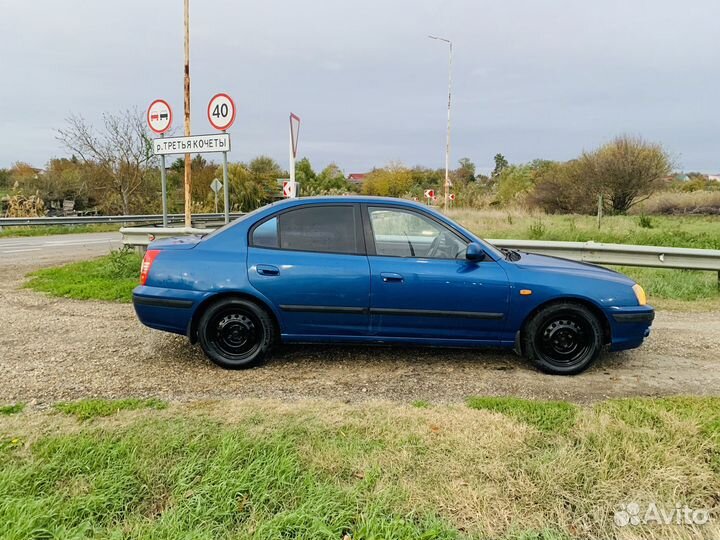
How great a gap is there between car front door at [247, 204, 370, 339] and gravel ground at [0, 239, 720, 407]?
0.46m

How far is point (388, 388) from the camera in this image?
3.93m

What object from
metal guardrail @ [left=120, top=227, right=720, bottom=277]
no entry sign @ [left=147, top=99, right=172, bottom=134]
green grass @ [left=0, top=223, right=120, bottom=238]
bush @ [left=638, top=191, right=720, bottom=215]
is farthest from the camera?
bush @ [left=638, top=191, right=720, bottom=215]

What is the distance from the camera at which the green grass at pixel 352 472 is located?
223 centimetres

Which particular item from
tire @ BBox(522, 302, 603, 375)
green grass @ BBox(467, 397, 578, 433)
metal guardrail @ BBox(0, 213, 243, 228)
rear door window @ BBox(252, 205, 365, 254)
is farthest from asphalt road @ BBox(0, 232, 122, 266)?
green grass @ BBox(467, 397, 578, 433)

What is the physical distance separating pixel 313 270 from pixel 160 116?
641 cm

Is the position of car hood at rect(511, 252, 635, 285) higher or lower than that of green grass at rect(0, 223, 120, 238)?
lower

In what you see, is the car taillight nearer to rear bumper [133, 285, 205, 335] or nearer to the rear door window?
rear bumper [133, 285, 205, 335]

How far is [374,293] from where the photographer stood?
4207 mm

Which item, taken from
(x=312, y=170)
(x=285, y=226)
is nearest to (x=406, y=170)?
(x=312, y=170)

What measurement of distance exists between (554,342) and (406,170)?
49.0 metres

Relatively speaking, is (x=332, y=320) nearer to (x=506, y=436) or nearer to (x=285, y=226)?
(x=285, y=226)

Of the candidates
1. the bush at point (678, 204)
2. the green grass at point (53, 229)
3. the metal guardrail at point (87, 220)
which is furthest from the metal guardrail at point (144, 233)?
the bush at point (678, 204)

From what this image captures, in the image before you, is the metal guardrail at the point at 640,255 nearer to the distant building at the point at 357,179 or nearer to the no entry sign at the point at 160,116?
the no entry sign at the point at 160,116

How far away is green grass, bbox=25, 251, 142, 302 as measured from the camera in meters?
7.18
